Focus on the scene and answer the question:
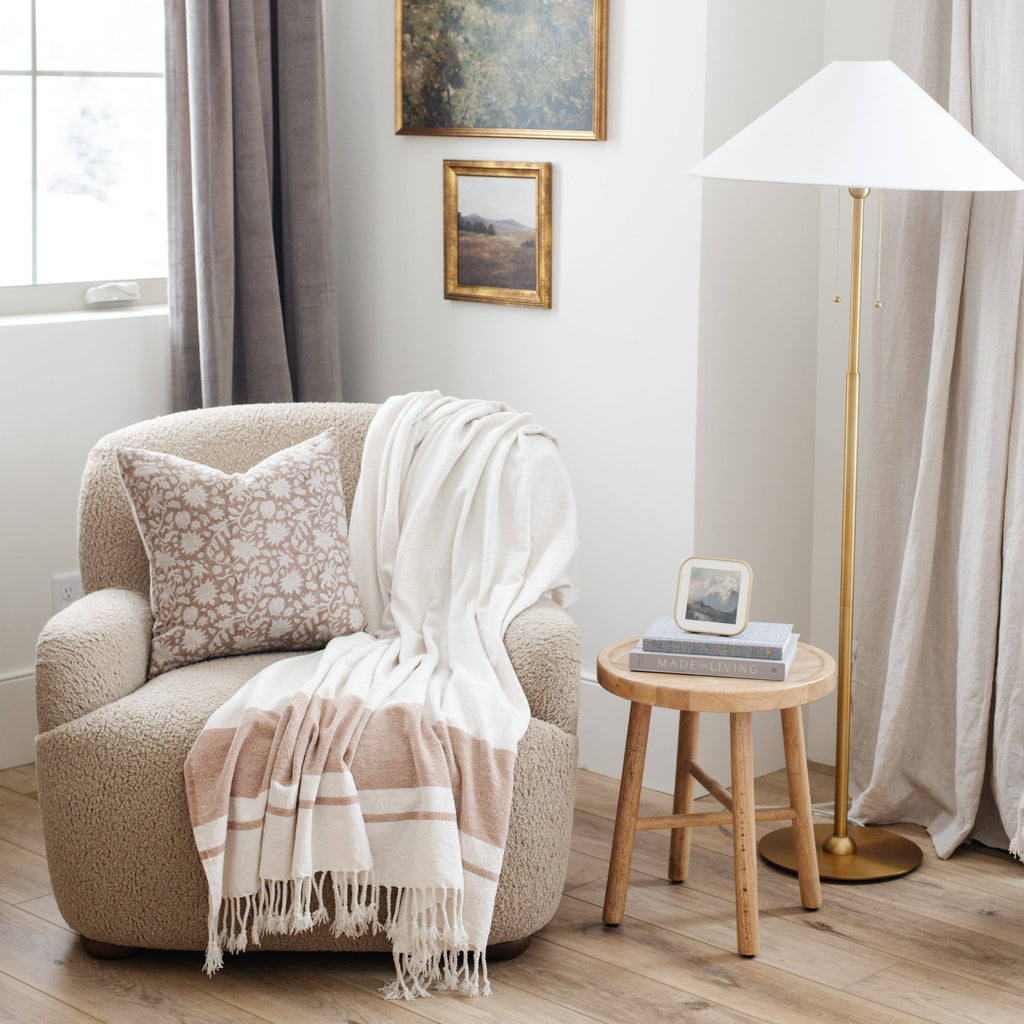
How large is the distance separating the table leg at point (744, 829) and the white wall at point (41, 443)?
→ 66.6 inches

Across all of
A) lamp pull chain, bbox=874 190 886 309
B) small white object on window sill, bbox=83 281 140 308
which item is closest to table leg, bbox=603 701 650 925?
lamp pull chain, bbox=874 190 886 309

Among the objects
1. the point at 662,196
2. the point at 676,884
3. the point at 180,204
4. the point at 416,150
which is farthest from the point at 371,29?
the point at 676,884

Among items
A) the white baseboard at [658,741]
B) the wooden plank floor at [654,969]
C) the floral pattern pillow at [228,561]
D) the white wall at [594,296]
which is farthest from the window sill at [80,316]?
the white baseboard at [658,741]

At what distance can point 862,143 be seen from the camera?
2.47 m

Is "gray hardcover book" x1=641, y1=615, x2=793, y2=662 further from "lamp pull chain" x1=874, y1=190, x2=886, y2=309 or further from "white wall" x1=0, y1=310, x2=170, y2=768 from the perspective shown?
"white wall" x1=0, y1=310, x2=170, y2=768

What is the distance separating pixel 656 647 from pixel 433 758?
1.42 ft

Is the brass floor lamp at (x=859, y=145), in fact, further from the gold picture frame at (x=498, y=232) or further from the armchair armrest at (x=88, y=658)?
the armchair armrest at (x=88, y=658)

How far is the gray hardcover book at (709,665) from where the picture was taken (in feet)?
8.02

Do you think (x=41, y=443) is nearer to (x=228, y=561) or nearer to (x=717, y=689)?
(x=228, y=561)

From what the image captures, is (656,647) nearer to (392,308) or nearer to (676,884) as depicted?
(676,884)

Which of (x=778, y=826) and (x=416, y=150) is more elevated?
(x=416, y=150)

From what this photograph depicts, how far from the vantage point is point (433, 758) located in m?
2.30

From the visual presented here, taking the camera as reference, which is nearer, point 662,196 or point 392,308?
point 662,196

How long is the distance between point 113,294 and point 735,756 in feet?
6.27
